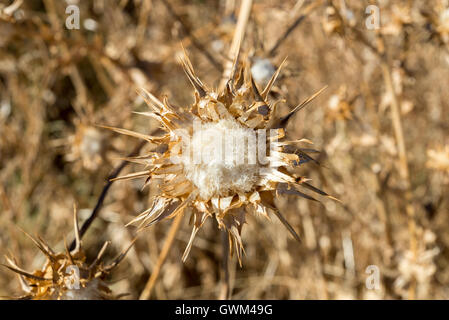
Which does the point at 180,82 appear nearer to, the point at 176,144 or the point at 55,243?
the point at 55,243

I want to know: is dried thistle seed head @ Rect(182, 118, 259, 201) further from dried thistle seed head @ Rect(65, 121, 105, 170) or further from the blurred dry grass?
dried thistle seed head @ Rect(65, 121, 105, 170)

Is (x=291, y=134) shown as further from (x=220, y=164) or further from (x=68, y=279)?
(x=68, y=279)

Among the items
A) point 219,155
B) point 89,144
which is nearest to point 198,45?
point 89,144

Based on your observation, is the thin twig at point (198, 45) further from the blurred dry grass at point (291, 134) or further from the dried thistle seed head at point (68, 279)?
the dried thistle seed head at point (68, 279)

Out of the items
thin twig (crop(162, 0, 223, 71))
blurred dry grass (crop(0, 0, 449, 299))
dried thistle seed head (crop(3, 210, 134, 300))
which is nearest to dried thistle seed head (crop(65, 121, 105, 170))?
blurred dry grass (crop(0, 0, 449, 299))
